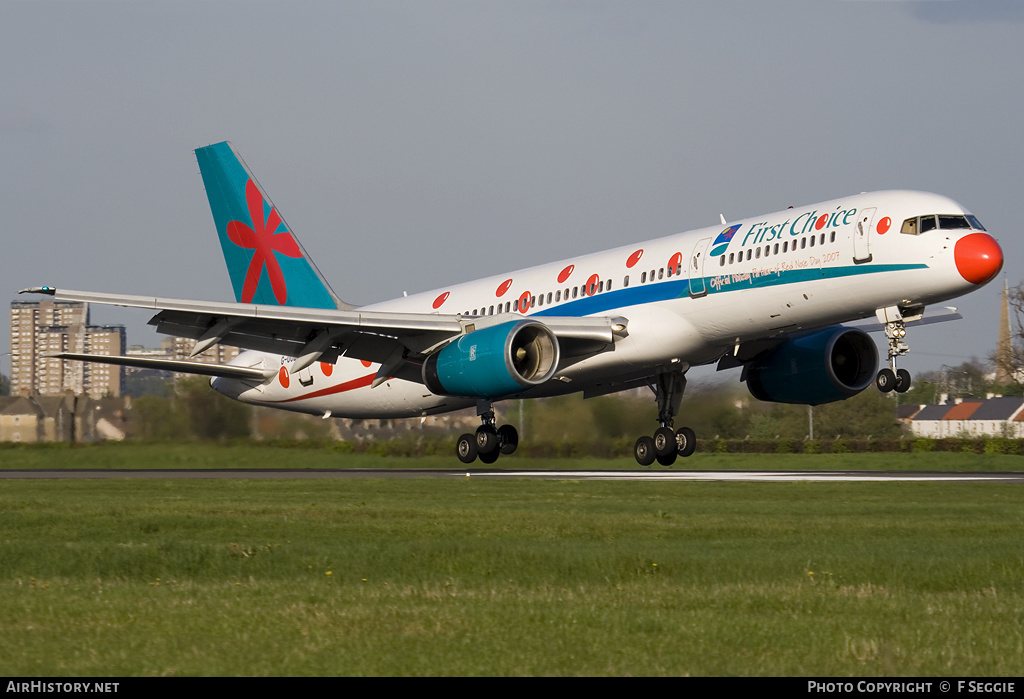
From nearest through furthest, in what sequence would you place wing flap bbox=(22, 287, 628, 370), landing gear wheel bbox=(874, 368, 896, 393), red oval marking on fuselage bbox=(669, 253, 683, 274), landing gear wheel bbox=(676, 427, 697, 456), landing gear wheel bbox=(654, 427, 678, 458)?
landing gear wheel bbox=(874, 368, 896, 393), wing flap bbox=(22, 287, 628, 370), red oval marking on fuselage bbox=(669, 253, 683, 274), landing gear wheel bbox=(676, 427, 697, 456), landing gear wheel bbox=(654, 427, 678, 458)

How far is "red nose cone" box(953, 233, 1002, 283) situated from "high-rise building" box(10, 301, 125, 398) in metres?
19.9

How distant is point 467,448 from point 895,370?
36.9 ft

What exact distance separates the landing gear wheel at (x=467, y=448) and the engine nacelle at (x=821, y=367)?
7.89 metres

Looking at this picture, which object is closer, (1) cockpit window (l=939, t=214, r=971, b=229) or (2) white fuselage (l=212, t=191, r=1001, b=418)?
(1) cockpit window (l=939, t=214, r=971, b=229)

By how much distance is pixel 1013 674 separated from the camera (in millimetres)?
7953

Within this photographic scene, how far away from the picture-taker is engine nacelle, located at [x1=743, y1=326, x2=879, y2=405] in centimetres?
3238

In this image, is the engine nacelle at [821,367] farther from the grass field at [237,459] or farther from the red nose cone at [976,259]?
the red nose cone at [976,259]

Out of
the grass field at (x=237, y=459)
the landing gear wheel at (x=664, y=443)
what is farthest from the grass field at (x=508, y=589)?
the grass field at (x=237, y=459)

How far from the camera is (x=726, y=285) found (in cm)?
2730

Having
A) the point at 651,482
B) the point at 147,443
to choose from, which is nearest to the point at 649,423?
the point at 651,482

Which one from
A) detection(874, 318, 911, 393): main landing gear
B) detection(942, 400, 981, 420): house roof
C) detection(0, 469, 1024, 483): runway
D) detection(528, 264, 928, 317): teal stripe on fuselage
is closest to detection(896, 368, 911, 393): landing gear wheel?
detection(874, 318, 911, 393): main landing gear

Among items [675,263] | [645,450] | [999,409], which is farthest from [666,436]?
[999,409]

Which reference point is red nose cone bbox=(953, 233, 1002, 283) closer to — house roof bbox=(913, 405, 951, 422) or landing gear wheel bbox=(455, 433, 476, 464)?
landing gear wheel bbox=(455, 433, 476, 464)

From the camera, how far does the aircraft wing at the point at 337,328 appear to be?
1109 inches
